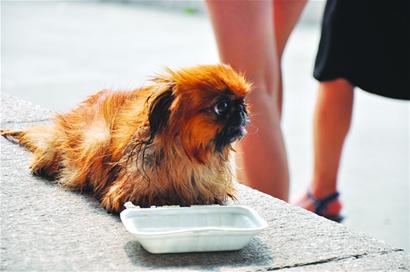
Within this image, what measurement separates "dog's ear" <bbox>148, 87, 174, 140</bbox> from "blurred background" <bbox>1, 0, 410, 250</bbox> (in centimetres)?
287

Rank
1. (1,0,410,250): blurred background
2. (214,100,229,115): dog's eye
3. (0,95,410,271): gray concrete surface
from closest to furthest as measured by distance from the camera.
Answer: (0,95,410,271): gray concrete surface
(214,100,229,115): dog's eye
(1,0,410,250): blurred background

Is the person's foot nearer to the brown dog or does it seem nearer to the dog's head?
the brown dog

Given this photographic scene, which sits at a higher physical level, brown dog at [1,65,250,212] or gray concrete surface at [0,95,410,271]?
brown dog at [1,65,250,212]

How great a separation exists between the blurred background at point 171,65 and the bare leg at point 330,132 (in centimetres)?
61

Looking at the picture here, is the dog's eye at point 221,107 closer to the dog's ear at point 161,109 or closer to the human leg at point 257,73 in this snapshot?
the dog's ear at point 161,109

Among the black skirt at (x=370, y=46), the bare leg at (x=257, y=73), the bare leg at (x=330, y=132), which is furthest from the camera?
the bare leg at (x=330, y=132)

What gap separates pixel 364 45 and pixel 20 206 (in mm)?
2381

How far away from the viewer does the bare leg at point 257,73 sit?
3895 mm

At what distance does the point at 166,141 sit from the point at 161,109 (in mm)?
101

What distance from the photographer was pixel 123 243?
285cm

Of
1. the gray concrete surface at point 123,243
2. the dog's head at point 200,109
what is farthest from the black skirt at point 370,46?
the dog's head at point 200,109

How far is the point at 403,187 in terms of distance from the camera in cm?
655

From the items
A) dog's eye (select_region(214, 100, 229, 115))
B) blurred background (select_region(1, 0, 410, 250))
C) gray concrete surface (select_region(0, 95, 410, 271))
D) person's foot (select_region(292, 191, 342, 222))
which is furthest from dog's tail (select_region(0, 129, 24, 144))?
blurred background (select_region(1, 0, 410, 250))

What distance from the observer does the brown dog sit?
2.87 meters
